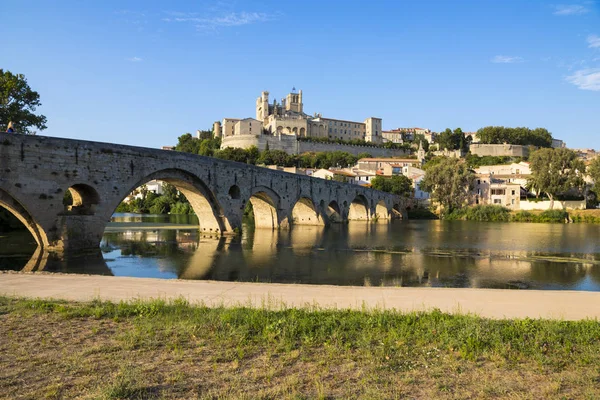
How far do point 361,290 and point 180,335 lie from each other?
16.4ft

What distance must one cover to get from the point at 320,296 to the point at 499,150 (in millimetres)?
121697

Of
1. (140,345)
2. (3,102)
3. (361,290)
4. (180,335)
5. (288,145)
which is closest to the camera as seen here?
(140,345)

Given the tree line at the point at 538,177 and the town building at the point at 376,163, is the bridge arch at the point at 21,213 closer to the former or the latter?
the tree line at the point at 538,177

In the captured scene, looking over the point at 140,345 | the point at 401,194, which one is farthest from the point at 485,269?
the point at 401,194

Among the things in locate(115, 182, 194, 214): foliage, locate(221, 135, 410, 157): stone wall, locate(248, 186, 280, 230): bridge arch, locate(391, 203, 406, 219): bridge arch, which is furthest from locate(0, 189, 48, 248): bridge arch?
locate(221, 135, 410, 157): stone wall

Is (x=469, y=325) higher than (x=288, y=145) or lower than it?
lower

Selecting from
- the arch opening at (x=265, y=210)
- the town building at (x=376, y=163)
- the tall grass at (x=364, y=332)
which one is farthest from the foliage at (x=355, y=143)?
the tall grass at (x=364, y=332)

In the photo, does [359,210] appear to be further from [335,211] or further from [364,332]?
[364,332]

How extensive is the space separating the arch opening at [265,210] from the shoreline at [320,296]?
2731 centimetres

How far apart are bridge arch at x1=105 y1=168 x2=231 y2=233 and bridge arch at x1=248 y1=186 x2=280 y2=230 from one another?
6207mm

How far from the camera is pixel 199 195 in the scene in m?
29.5

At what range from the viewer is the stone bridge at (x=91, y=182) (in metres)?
18.2

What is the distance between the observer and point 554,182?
2496 inches

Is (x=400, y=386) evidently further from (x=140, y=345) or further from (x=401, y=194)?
(x=401, y=194)
